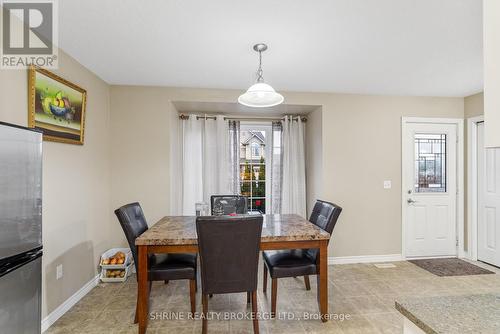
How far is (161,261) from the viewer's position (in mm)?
2430

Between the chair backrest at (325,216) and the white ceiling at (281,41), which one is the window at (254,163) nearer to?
the white ceiling at (281,41)

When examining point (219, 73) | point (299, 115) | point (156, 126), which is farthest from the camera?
point (299, 115)

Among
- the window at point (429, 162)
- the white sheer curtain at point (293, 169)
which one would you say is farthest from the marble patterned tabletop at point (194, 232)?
the window at point (429, 162)

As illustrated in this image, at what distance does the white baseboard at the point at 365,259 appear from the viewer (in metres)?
3.73

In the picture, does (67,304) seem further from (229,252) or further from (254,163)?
(254,163)

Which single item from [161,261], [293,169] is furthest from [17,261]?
[293,169]

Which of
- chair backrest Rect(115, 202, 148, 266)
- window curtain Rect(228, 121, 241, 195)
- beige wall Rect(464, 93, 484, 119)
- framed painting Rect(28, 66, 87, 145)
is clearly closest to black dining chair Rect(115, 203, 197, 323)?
chair backrest Rect(115, 202, 148, 266)

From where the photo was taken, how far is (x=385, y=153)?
3826mm

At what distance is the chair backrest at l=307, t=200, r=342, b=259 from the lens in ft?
8.08

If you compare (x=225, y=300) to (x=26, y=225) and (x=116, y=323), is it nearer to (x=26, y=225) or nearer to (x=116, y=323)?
(x=116, y=323)

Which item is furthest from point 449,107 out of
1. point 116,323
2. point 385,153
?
point 116,323

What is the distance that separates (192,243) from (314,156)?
250 cm

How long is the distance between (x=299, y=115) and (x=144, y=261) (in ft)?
10.4

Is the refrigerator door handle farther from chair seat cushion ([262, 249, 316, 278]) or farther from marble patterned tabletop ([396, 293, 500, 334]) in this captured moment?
marble patterned tabletop ([396, 293, 500, 334])
